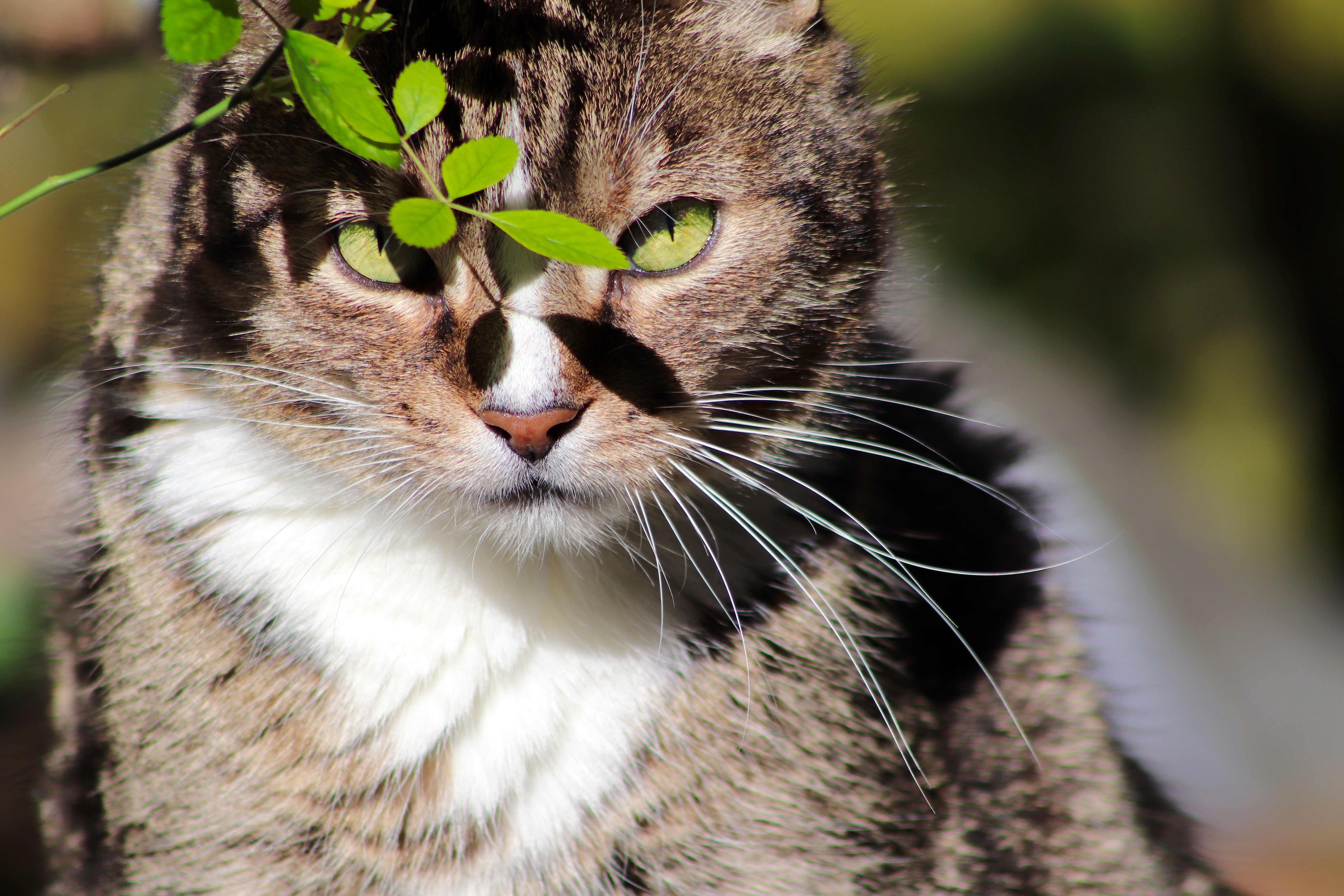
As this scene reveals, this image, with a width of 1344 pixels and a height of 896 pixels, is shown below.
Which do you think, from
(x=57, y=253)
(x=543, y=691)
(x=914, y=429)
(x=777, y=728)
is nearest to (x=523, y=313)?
(x=543, y=691)

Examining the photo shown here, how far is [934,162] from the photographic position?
2873 millimetres

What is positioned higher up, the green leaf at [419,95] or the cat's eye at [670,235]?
the green leaf at [419,95]

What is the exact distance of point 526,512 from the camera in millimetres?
1026

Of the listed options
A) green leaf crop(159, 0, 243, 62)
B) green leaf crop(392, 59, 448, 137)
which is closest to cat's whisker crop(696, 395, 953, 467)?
green leaf crop(392, 59, 448, 137)

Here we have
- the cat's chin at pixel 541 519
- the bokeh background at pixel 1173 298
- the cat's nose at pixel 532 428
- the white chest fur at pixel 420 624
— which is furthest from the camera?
the bokeh background at pixel 1173 298

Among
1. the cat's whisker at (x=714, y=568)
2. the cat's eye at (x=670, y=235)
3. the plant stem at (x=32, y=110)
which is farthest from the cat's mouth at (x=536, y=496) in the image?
the plant stem at (x=32, y=110)

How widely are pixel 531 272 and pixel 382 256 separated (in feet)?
0.46

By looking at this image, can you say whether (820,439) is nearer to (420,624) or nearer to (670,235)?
(670,235)

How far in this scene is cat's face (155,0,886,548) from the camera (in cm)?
93

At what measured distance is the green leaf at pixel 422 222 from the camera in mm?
774

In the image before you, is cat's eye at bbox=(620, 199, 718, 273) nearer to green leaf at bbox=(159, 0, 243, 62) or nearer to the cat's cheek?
the cat's cheek

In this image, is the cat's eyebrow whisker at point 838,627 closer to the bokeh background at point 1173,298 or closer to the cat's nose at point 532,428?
the cat's nose at point 532,428

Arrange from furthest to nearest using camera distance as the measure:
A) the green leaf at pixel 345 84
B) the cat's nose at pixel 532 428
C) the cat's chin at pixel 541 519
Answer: the cat's chin at pixel 541 519 → the cat's nose at pixel 532 428 → the green leaf at pixel 345 84

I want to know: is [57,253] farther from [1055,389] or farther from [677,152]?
[1055,389]
